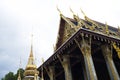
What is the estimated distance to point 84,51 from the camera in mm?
11492

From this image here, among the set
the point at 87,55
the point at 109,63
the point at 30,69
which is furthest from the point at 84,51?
the point at 30,69

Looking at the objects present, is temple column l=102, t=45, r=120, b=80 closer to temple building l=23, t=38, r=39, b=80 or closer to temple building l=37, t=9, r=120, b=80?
temple building l=37, t=9, r=120, b=80

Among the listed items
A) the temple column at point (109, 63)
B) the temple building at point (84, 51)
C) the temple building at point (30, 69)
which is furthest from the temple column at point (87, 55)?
the temple building at point (30, 69)

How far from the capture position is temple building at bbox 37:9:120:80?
1135 cm

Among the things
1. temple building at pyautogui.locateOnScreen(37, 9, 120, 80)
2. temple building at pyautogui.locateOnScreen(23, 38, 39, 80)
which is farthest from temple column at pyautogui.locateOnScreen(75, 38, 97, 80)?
temple building at pyautogui.locateOnScreen(23, 38, 39, 80)

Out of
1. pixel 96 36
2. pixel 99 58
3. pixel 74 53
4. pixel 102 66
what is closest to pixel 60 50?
pixel 74 53

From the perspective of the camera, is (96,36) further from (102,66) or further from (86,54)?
(102,66)

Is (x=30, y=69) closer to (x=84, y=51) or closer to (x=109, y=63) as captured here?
(x=84, y=51)

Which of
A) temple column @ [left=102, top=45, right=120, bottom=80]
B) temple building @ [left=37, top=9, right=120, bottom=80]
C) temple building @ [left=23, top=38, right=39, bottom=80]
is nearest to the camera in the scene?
temple column @ [left=102, top=45, right=120, bottom=80]

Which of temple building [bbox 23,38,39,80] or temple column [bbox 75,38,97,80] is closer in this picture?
temple column [bbox 75,38,97,80]

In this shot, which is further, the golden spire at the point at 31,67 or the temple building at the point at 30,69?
the golden spire at the point at 31,67

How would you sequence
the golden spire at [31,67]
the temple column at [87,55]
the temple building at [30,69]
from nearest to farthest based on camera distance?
1. the temple column at [87,55]
2. the temple building at [30,69]
3. the golden spire at [31,67]

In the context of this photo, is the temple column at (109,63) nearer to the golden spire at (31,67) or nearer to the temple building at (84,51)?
the temple building at (84,51)

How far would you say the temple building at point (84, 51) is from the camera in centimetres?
1135
